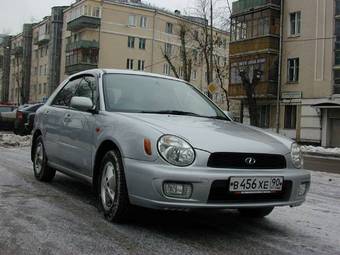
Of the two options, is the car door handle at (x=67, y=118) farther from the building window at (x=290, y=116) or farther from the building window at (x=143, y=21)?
the building window at (x=143, y=21)

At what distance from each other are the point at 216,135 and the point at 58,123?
9.07 ft

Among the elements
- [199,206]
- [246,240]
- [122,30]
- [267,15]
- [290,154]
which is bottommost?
[246,240]

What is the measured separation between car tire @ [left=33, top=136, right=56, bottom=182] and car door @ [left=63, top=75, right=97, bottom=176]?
1.12 meters

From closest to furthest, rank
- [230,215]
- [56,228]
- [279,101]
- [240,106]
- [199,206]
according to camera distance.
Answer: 1. [199,206]
2. [56,228]
3. [230,215]
4. [279,101]
5. [240,106]

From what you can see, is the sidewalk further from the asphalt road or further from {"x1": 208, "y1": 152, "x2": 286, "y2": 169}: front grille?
{"x1": 208, "y1": 152, "x2": 286, "y2": 169}: front grille

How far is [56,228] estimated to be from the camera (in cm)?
493

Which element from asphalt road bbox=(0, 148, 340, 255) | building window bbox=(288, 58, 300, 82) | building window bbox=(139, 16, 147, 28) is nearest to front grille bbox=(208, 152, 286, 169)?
asphalt road bbox=(0, 148, 340, 255)

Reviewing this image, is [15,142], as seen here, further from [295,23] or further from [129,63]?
[129,63]

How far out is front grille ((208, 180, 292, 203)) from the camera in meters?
4.62

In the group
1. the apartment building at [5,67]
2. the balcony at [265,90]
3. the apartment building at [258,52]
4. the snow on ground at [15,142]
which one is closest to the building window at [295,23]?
the apartment building at [258,52]

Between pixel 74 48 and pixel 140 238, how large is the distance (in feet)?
196

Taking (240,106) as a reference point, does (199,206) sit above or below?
below

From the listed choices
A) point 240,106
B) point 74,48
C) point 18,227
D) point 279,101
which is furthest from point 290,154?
point 74,48

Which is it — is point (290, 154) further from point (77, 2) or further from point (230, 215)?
point (77, 2)
